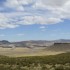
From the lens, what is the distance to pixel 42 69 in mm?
34750

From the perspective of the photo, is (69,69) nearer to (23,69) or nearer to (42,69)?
(42,69)

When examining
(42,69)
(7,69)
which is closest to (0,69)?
(7,69)

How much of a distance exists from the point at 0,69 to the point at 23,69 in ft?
11.0

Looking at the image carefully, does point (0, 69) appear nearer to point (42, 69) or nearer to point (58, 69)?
point (42, 69)

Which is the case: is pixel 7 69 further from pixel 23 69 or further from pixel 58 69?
pixel 58 69

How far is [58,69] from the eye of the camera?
3438 cm

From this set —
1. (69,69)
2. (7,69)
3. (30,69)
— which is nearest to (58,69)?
(69,69)

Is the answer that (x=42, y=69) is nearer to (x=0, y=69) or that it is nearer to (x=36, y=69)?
(x=36, y=69)

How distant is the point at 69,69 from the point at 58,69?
1665 mm

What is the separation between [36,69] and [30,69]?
1.12 m

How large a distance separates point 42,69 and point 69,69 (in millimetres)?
3976

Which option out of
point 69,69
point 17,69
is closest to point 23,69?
point 17,69

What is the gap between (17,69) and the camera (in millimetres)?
34719

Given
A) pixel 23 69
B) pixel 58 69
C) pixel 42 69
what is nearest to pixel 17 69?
pixel 23 69
